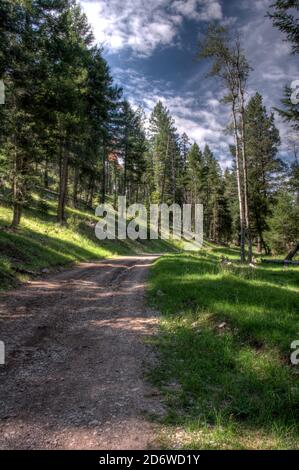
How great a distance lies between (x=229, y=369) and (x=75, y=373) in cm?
277

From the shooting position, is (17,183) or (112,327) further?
(17,183)

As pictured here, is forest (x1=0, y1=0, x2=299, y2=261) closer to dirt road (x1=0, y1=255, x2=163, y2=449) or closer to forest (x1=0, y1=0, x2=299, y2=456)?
forest (x1=0, y1=0, x2=299, y2=456)

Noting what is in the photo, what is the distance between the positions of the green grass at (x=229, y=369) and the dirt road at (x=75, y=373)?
0.44m

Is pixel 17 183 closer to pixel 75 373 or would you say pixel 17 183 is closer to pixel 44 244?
pixel 44 244

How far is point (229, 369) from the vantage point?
19.5 feet

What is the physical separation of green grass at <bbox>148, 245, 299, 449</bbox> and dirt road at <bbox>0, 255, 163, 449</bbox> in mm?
443

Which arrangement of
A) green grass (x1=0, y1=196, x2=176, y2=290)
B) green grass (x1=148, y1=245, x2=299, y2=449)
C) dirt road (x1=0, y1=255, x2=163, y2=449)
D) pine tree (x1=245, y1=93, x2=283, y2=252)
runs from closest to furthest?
dirt road (x1=0, y1=255, x2=163, y2=449) < green grass (x1=148, y1=245, x2=299, y2=449) < green grass (x1=0, y1=196, x2=176, y2=290) < pine tree (x1=245, y1=93, x2=283, y2=252)

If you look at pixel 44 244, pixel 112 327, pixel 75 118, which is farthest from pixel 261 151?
pixel 112 327

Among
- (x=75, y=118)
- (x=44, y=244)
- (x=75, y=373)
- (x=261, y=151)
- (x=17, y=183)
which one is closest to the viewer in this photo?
(x=75, y=373)

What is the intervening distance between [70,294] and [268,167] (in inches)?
1566

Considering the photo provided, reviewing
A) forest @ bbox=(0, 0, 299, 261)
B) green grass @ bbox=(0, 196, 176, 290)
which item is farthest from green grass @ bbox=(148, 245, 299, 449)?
forest @ bbox=(0, 0, 299, 261)

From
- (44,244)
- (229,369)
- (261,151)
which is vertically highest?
(261,151)

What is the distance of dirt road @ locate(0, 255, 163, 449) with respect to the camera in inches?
154

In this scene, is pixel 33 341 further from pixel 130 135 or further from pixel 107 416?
pixel 130 135
